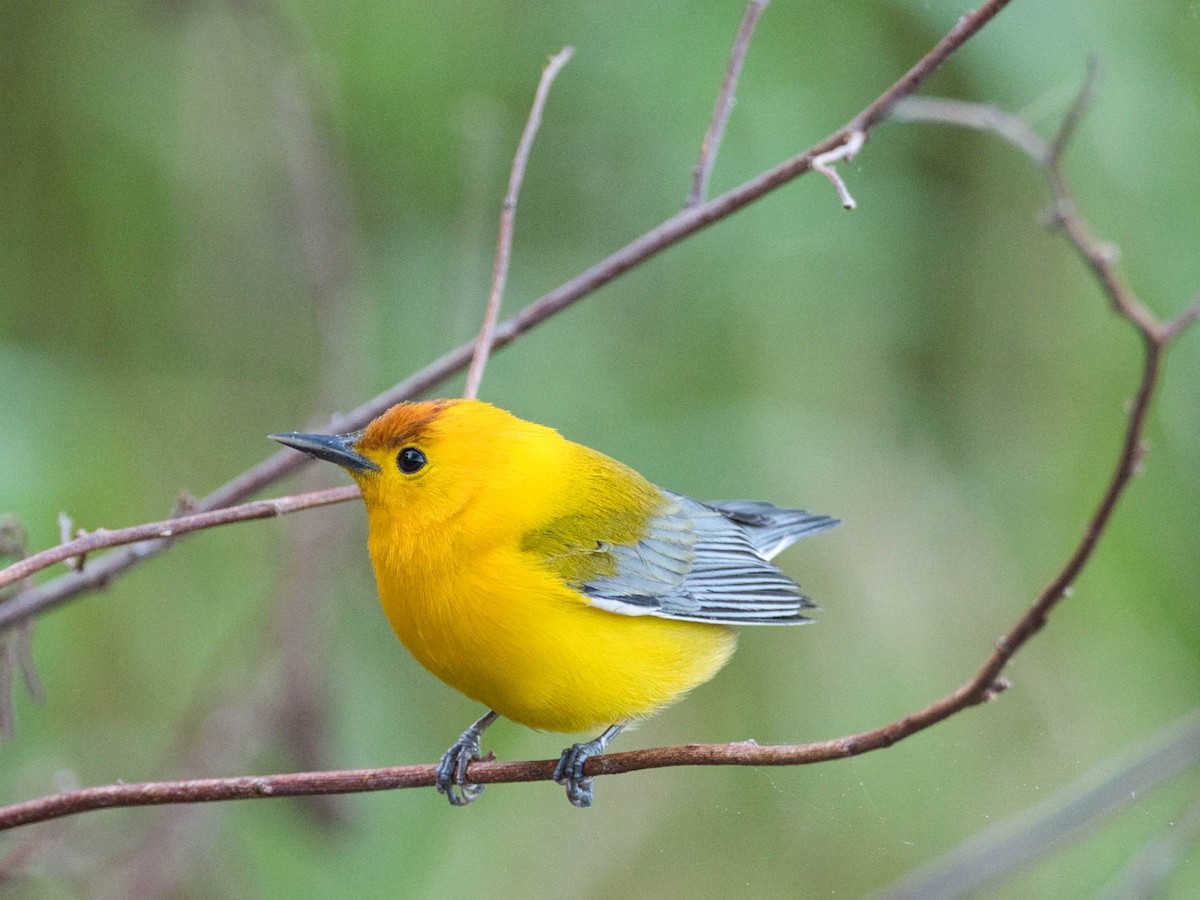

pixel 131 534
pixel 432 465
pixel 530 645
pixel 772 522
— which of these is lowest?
pixel 772 522

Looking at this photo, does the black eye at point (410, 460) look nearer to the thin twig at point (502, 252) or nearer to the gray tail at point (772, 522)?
the thin twig at point (502, 252)

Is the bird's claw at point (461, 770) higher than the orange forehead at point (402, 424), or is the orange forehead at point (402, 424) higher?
the orange forehead at point (402, 424)

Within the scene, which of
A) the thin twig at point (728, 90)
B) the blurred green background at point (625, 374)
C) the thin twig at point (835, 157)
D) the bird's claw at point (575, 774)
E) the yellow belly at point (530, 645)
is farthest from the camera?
the blurred green background at point (625, 374)

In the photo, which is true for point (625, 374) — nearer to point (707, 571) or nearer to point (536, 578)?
point (707, 571)

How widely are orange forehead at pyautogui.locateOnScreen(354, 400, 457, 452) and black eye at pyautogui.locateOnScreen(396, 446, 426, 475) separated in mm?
27

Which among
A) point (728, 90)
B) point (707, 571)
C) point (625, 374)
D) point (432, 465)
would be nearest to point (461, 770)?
point (432, 465)

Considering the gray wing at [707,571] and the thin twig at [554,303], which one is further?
the gray wing at [707,571]

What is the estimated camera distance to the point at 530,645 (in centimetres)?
297

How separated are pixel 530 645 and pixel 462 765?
0.35 meters

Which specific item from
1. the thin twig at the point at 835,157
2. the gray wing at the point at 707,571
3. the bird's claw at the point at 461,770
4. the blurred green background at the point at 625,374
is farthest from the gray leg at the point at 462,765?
the thin twig at the point at 835,157

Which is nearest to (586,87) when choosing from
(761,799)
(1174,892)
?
(761,799)

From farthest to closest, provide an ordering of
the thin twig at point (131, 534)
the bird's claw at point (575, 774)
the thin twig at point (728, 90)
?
1. the thin twig at point (728, 90)
2. the bird's claw at point (575, 774)
3. the thin twig at point (131, 534)

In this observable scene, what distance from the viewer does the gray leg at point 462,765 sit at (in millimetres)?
2852

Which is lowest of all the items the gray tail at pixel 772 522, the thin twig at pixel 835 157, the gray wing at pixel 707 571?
the gray tail at pixel 772 522
